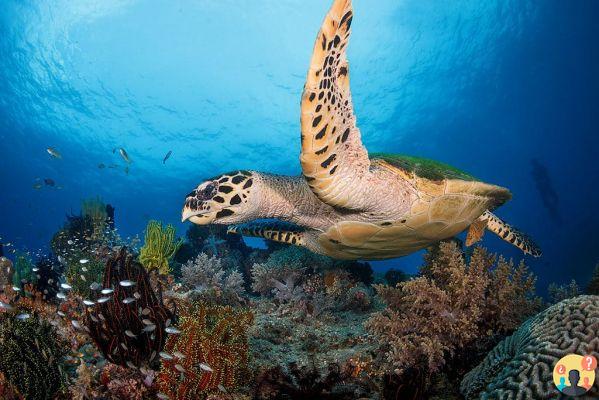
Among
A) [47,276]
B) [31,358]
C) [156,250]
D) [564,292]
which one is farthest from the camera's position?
[47,276]

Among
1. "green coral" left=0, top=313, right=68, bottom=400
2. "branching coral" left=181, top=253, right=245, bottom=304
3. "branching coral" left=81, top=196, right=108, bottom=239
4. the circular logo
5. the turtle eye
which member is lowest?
the circular logo

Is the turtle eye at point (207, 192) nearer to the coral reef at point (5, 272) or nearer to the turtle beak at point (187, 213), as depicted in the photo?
the turtle beak at point (187, 213)

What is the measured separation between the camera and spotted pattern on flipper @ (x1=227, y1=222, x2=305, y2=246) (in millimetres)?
5570

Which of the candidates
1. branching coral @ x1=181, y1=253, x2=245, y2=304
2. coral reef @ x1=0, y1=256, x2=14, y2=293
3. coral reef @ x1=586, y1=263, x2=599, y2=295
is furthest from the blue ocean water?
coral reef @ x1=586, y1=263, x2=599, y2=295

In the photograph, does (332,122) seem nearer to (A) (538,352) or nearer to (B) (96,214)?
(A) (538,352)

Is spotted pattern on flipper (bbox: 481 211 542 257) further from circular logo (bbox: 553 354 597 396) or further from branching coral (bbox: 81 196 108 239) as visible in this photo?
branching coral (bbox: 81 196 108 239)

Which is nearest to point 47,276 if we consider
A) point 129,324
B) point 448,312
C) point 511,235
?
point 129,324

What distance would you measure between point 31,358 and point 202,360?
1.59 meters

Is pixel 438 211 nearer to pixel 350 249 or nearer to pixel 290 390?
pixel 350 249

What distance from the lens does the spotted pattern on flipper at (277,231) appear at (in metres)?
5.57

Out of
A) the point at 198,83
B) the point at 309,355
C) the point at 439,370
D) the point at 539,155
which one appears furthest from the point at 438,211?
the point at 539,155

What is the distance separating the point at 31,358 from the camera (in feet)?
9.67

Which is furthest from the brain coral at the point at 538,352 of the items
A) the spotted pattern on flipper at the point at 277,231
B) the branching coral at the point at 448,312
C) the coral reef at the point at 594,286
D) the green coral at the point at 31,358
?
the coral reef at the point at 594,286

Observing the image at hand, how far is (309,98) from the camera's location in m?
2.64
